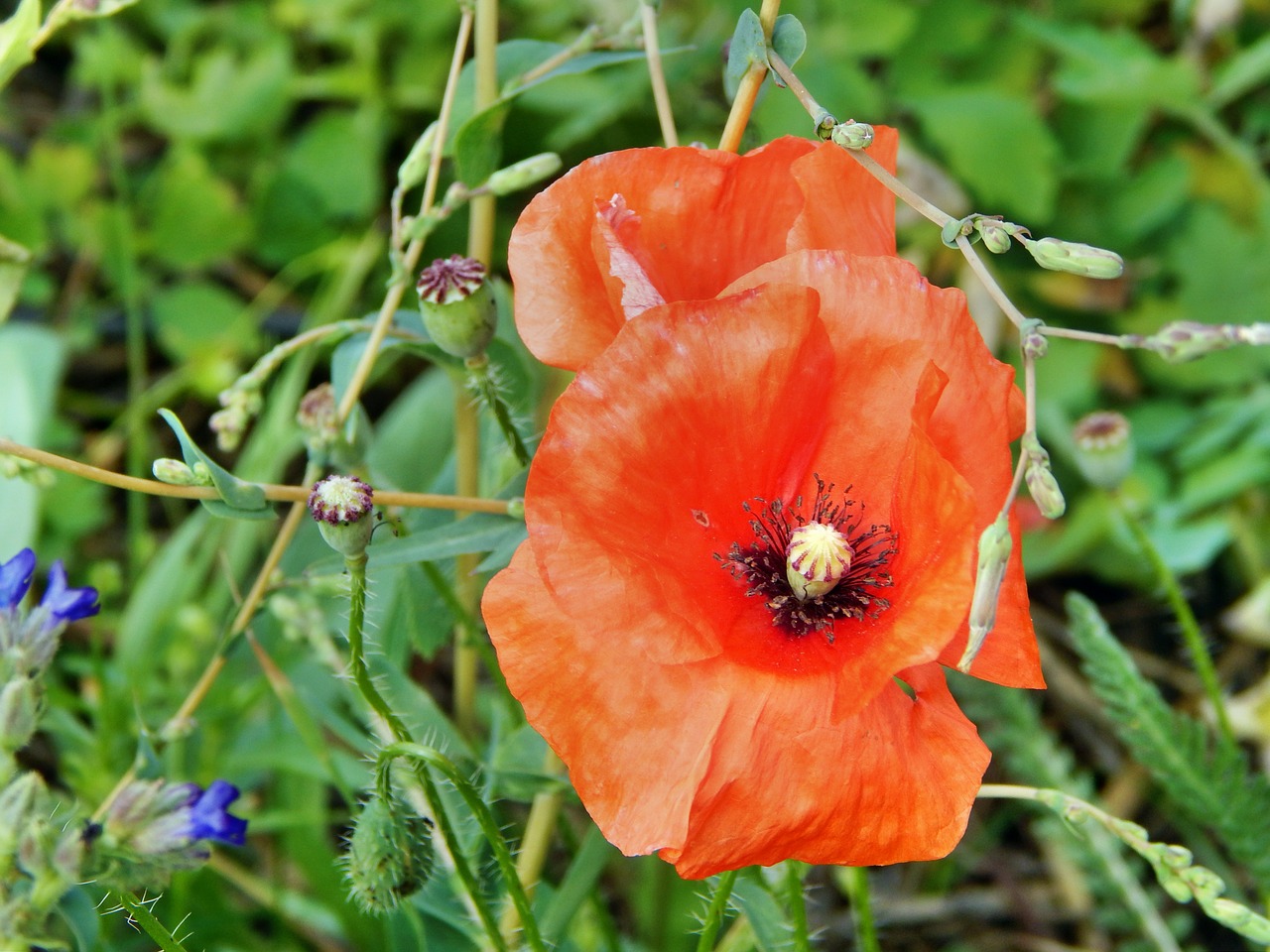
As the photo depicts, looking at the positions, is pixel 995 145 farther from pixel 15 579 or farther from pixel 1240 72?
pixel 15 579

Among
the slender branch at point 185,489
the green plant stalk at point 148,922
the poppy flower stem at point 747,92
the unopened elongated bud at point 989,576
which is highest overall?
the poppy flower stem at point 747,92

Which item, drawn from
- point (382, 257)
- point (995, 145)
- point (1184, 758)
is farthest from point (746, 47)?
point (382, 257)

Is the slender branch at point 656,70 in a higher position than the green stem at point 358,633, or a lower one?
higher

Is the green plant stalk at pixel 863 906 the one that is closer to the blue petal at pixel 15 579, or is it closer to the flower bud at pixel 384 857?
the flower bud at pixel 384 857

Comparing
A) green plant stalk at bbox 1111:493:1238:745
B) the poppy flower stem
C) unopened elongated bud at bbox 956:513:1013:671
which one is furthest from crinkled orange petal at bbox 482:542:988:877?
green plant stalk at bbox 1111:493:1238:745

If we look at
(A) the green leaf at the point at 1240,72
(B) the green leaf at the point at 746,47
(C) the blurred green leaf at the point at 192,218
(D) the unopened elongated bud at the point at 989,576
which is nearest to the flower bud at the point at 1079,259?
(D) the unopened elongated bud at the point at 989,576
